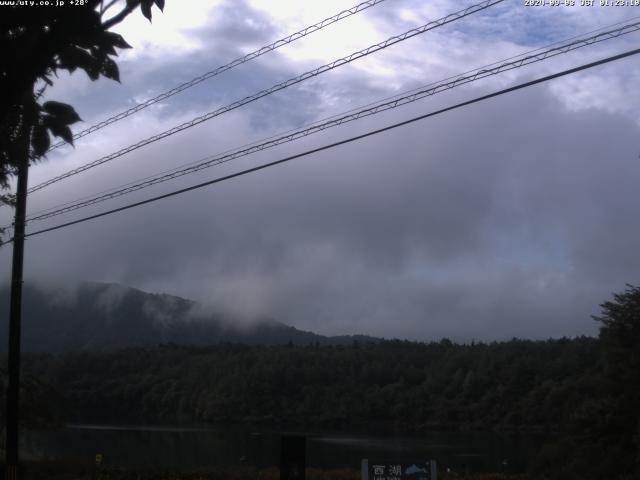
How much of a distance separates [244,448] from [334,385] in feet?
137

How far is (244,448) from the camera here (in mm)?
54875

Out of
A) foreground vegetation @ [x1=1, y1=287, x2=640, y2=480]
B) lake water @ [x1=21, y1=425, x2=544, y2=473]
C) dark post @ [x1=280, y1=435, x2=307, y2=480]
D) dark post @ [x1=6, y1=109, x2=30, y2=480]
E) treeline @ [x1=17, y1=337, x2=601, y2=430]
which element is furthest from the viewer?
treeline @ [x1=17, y1=337, x2=601, y2=430]

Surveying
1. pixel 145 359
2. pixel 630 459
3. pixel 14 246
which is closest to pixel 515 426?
pixel 145 359

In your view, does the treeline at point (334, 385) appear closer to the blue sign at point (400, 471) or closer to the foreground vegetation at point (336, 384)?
the foreground vegetation at point (336, 384)

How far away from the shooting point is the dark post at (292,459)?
1418cm

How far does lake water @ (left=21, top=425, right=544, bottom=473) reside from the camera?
42.0 metres

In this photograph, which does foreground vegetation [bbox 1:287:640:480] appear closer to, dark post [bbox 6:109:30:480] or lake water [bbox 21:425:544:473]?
lake water [bbox 21:425:544:473]

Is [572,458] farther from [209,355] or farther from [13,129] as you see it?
[209,355]

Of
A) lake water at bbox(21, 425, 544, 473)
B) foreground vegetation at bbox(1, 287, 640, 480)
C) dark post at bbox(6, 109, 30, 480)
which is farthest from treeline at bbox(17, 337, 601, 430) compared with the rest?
dark post at bbox(6, 109, 30, 480)

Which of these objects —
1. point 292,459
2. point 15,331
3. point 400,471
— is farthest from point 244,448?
point 292,459

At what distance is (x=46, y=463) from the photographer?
27.3 metres

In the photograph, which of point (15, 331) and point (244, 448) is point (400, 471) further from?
point (244, 448)

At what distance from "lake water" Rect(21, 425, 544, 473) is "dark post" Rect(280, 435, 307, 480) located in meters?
22.8

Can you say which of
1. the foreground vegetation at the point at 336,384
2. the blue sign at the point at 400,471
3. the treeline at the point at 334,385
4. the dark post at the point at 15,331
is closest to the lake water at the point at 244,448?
the foreground vegetation at the point at 336,384
